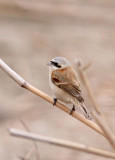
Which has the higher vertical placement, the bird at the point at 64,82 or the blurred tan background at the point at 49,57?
the blurred tan background at the point at 49,57

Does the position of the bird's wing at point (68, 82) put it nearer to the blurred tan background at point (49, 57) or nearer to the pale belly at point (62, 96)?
the pale belly at point (62, 96)

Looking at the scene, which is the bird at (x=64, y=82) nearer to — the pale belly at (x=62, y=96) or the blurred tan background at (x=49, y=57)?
the pale belly at (x=62, y=96)

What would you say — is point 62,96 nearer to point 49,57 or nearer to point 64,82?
point 64,82

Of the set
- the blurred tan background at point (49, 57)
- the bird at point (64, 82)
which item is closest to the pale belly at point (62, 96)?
the bird at point (64, 82)

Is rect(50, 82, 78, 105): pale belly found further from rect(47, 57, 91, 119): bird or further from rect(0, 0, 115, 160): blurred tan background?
rect(0, 0, 115, 160): blurred tan background

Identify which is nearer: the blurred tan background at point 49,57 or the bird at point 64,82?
the bird at point 64,82

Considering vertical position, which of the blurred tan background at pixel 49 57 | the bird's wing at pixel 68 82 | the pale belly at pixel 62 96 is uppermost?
the blurred tan background at pixel 49 57

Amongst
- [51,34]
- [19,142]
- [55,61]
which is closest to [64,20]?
[51,34]
